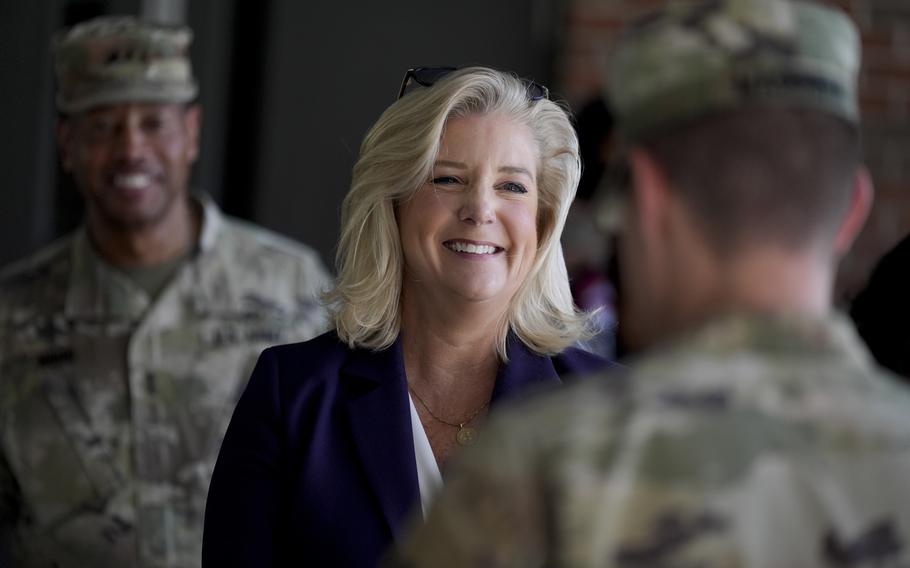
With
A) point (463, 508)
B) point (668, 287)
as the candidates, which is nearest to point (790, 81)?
point (668, 287)

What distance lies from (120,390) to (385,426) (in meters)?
1.18

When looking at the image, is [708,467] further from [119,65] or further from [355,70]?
[355,70]

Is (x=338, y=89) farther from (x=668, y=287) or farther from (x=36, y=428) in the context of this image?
(x=668, y=287)

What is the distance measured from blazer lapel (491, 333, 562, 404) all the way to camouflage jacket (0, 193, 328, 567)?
786 millimetres

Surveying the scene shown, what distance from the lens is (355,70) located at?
188 inches

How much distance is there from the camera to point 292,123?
479 centimetres

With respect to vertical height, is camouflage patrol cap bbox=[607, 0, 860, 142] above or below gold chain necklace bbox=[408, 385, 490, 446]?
above

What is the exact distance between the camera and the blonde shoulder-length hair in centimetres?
243

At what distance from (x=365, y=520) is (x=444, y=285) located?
434mm

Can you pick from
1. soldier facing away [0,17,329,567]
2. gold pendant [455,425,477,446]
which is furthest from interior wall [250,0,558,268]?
gold pendant [455,425,477,446]

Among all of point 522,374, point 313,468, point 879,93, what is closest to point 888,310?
point 522,374

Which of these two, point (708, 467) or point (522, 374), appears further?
point (522, 374)

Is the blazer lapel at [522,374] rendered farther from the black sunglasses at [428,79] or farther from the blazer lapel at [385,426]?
the black sunglasses at [428,79]

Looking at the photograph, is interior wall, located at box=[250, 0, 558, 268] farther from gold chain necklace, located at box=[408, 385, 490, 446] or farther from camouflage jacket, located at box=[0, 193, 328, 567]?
gold chain necklace, located at box=[408, 385, 490, 446]
